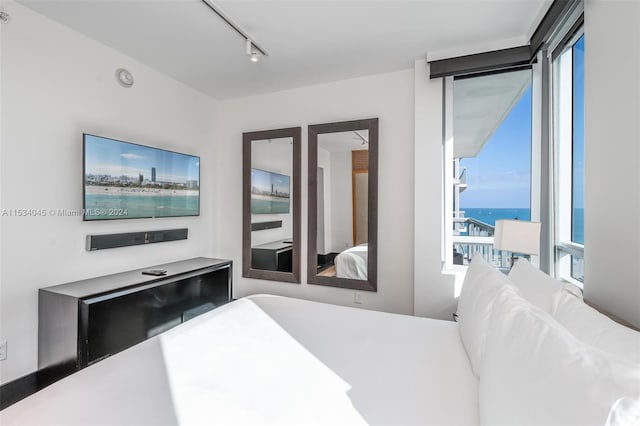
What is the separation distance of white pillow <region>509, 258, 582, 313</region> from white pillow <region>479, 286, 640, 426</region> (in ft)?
1.12

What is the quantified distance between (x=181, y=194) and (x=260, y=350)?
7.88 feet

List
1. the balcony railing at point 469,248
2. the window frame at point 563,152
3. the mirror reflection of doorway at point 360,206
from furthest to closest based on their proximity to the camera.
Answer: the mirror reflection of doorway at point 360,206 → the balcony railing at point 469,248 → the window frame at point 563,152

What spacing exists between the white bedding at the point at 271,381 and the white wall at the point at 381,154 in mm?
1393

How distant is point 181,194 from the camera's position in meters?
3.21

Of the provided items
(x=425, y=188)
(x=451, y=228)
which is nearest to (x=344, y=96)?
(x=425, y=188)

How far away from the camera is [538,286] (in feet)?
4.23

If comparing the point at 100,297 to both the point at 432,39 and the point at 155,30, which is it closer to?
the point at 155,30

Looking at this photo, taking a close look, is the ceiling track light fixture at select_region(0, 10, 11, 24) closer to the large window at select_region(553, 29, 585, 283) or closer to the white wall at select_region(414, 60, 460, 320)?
Result: the white wall at select_region(414, 60, 460, 320)

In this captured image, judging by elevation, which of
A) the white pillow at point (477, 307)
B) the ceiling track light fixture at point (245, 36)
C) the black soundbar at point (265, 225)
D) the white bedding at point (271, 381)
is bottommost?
the white bedding at point (271, 381)

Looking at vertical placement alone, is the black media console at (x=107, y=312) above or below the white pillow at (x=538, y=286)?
below

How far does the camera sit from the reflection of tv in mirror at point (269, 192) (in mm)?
3443

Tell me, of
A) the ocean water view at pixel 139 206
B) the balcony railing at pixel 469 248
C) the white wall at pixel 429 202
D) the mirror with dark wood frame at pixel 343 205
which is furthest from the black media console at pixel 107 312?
the balcony railing at pixel 469 248

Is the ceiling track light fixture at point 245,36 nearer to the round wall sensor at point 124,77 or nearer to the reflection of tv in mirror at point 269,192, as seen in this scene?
the round wall sensor at point 124,77

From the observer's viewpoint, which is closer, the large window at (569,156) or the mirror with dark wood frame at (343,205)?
the large window at (569,156)
